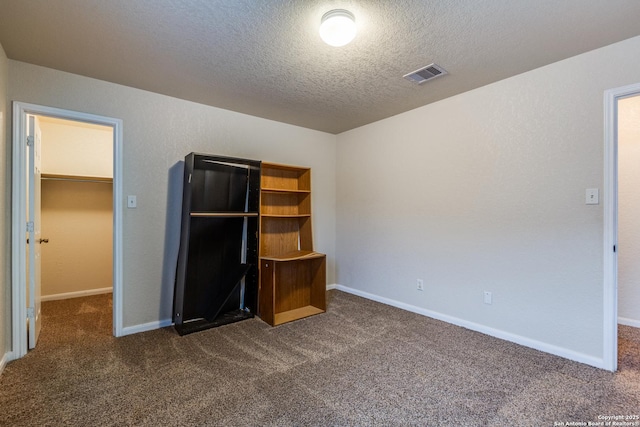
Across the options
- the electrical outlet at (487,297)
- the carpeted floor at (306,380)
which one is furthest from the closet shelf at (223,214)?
the electrical outlet at (487,297)

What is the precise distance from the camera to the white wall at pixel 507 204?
88.4 inches

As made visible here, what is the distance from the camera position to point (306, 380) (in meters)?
2.04

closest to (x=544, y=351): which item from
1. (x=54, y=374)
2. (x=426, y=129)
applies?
(x=426, y=129)

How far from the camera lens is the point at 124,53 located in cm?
222

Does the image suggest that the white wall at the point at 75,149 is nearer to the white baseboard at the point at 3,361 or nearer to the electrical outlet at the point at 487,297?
the white baseboard at the point at 3,361

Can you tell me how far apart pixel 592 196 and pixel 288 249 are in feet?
9.88

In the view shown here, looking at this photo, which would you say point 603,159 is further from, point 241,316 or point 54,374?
point 54,374

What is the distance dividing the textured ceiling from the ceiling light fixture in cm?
5

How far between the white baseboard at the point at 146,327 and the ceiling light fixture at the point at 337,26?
2.99m

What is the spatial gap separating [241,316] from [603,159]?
137 inches

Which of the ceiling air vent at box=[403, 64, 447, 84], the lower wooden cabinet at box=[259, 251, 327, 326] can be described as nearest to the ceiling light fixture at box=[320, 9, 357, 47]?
the ceiling air vent at box=[403, 64, 447, 84]

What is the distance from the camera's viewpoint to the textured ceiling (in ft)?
5.67

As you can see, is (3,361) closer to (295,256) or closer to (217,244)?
(217,244)

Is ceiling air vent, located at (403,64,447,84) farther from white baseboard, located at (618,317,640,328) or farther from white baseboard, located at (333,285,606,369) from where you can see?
white baseboard, located at (618,317,640,328)
